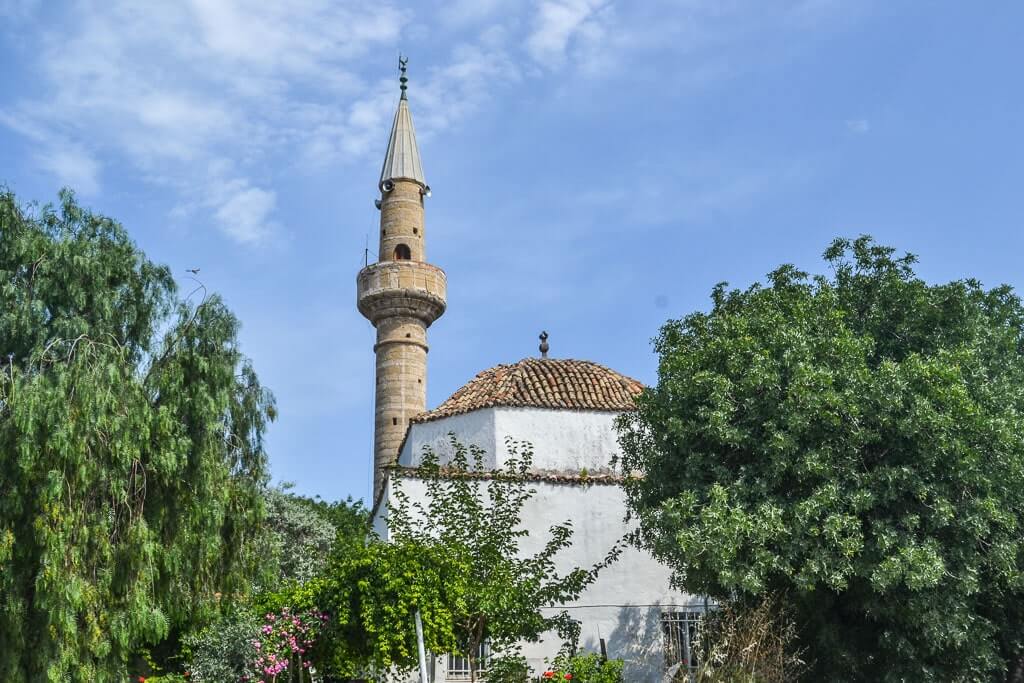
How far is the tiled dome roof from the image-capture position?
1912 cm

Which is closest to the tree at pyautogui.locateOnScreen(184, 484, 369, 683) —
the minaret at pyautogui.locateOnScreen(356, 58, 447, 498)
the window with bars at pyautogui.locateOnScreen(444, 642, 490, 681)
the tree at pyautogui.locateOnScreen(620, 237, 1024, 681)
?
the window with bars at pyautogui.locateOnScreen(444, 642, 490, 681)

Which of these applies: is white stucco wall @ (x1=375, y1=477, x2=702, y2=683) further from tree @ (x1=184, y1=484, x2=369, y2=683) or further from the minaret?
the minaret

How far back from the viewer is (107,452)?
530 inches

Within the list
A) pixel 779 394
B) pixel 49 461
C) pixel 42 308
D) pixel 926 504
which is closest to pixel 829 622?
pixel 926 504

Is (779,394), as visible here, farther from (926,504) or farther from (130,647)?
(130,647)

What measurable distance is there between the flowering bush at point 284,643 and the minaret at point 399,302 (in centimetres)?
1148

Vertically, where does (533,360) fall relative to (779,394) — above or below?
above

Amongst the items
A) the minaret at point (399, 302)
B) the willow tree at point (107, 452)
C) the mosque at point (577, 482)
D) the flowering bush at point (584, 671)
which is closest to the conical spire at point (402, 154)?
the minaret at point (399, 302)

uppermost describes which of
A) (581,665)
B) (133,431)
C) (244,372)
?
(244,372)

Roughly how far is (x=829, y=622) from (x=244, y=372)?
32.4 ft

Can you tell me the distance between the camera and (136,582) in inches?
526

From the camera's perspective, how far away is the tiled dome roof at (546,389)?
62.7ft

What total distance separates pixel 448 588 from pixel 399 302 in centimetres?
1498

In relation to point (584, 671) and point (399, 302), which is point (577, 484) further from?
point (399, 302)
